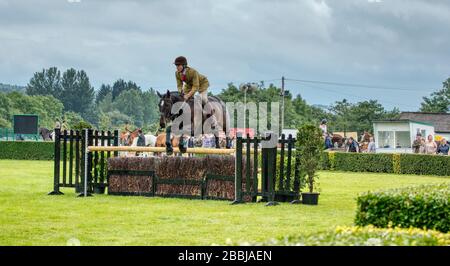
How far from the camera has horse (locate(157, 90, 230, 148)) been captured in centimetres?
1880

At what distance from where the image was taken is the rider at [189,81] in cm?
1909

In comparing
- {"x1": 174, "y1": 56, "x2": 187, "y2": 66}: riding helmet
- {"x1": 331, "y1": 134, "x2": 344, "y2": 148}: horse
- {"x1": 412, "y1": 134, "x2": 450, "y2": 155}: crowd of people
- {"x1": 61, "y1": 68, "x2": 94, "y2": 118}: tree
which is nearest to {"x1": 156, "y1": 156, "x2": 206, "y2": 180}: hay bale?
{"x1": 174, "y1": 56, "x2": 187, "y2": 66}: riding helmet

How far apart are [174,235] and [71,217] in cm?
316

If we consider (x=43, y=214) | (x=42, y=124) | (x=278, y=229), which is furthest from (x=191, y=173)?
(x=42, y=124)

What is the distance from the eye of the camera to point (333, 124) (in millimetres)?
88250

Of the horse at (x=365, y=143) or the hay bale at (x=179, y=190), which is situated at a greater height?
the horse at (x=365, y=143)

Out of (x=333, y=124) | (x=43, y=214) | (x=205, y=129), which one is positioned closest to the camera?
(x=43, y=214)

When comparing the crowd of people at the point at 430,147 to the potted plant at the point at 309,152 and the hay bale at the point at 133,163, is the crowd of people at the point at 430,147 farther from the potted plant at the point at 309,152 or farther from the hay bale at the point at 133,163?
the hay bale at the point at 133,163

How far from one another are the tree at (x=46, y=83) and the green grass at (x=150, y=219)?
138271mm

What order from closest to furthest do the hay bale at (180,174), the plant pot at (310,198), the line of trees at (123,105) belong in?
the plant pot at (310,198) → the hay bale at (180,174) → the line of trees at (123,105)

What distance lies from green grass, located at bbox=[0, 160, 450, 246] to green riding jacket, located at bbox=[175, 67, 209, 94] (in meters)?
2.52

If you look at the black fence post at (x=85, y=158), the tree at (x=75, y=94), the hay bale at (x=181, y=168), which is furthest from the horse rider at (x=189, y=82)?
the tree at (x=75, y=94)
